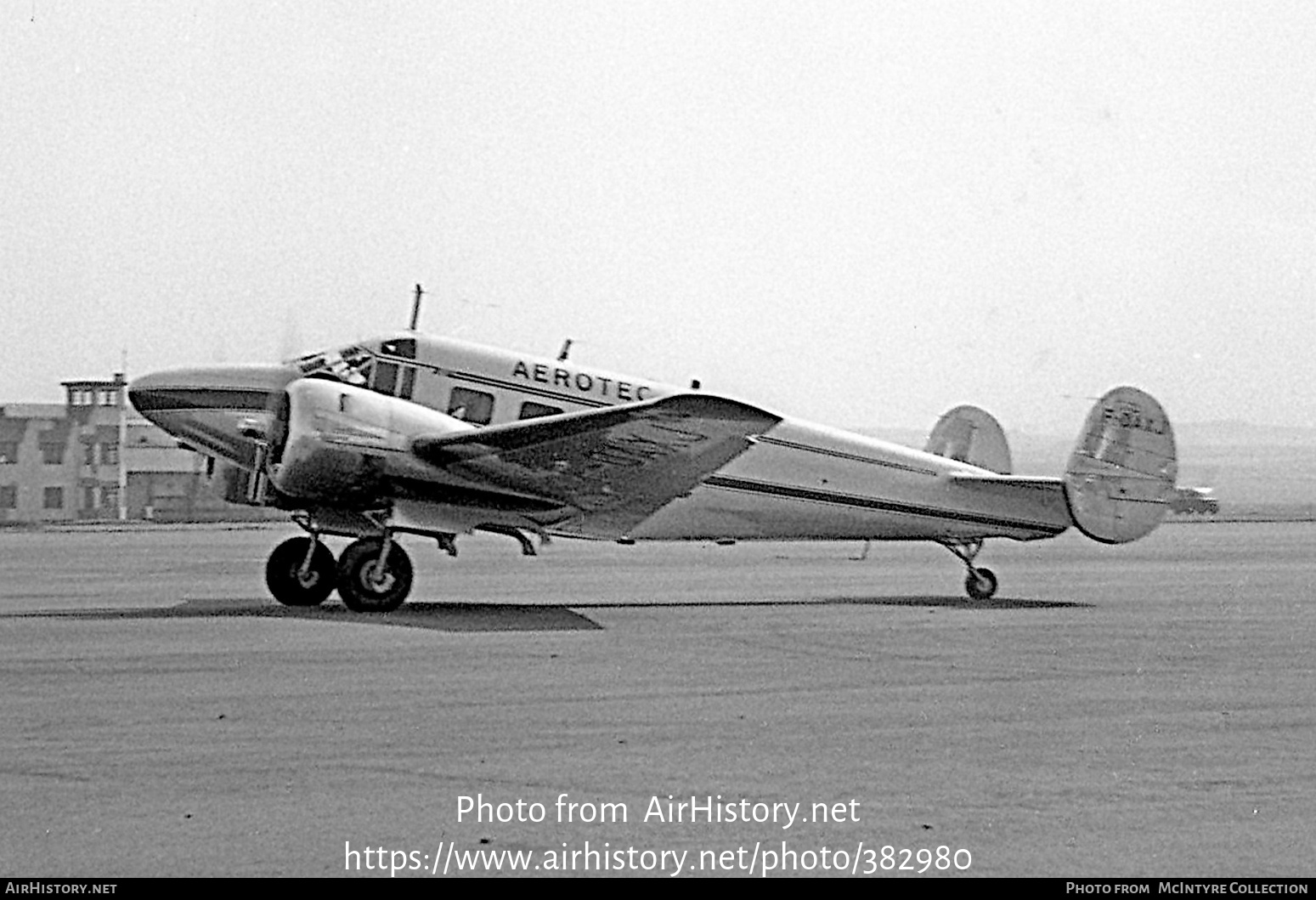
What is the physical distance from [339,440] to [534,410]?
114 inches

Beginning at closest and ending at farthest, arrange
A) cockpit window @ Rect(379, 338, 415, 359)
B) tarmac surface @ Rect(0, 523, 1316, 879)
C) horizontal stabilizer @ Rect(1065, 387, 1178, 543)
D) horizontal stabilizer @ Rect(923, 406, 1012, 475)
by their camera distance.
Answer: tarmac surface @ Rect(0, 523, 1316, 879) < cockpit window @ Rect(379, 338, 415, 359) < horizontal stabilizer @ Rect(1065, 387, 1178, 543) < horizontal stabilizer @ Rect(923, 406, 1012, 475)

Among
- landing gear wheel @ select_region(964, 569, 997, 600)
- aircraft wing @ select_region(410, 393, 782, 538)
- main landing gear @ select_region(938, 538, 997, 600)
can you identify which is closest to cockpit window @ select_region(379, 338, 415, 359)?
aircraft wing @ select_region(410, 393, 782, 538)

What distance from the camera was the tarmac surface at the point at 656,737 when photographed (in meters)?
5.90

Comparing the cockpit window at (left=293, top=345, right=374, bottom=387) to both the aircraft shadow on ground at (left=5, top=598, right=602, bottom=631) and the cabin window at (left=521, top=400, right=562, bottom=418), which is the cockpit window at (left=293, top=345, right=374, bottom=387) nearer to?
the cabin window at (left=521, top=400, right=562, bottom=418)

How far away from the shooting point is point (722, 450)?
16.4m

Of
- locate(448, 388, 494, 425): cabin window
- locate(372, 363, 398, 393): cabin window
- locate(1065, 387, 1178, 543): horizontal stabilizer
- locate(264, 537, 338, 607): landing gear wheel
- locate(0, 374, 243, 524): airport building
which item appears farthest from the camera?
locate(0, 374, 243, 524): airport building

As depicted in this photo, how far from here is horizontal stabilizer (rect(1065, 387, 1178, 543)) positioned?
66.3ft

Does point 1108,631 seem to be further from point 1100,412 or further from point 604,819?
point 604,819

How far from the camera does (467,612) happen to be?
17062 millimetres

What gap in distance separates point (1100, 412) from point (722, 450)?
6.63 metres

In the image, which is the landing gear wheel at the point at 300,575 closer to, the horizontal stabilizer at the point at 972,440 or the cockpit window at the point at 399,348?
the cockpit window at the point at 399,348

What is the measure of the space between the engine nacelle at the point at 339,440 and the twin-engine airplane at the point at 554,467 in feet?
0.07

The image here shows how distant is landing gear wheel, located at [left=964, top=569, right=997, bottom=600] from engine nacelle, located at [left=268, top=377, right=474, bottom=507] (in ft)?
24.7
